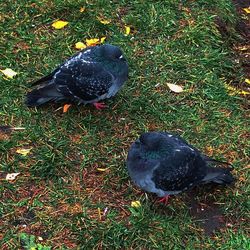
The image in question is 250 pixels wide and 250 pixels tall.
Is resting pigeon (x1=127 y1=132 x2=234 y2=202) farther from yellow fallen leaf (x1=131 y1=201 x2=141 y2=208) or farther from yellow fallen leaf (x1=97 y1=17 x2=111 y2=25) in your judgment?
yellow fallen leaf (x1=97 y1=17 x2=111 y2=25)

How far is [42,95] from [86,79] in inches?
19.2

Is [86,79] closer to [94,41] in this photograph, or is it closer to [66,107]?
[66,107]

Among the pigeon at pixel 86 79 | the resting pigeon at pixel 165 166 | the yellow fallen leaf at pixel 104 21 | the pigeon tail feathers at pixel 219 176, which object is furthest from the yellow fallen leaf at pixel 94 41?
the pigeon tail feathers at pixel 219 176

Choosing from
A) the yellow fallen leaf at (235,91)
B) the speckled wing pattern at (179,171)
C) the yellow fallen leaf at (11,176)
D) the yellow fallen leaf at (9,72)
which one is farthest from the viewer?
the yellow fallen leaf at (235,91)

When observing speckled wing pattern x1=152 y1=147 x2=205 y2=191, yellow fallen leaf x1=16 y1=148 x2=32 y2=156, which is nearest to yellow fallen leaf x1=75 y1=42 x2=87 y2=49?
yellow fallen leaf x1=16 y1=148 x2=32 y2=156

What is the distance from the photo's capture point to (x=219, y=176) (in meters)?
4.61

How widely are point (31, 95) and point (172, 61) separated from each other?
171cm

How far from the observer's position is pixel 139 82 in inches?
228

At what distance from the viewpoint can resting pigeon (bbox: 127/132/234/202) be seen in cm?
433

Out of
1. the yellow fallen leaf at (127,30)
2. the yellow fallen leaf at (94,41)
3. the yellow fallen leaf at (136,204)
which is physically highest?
the yellow fallen leaf at (127,30)

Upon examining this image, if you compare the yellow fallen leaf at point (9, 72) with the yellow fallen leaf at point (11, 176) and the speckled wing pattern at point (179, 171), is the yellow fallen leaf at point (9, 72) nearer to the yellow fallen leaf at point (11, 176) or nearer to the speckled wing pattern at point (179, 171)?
the yellow fallen leaf at point (11, 176)

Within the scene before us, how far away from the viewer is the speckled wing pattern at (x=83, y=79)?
5.12m

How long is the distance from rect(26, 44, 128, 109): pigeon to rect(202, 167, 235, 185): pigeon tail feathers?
1357 millimetres

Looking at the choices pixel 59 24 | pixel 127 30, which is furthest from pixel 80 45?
pixel 127 30
